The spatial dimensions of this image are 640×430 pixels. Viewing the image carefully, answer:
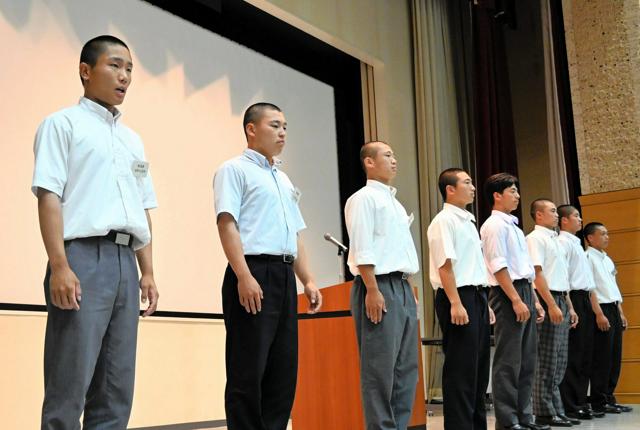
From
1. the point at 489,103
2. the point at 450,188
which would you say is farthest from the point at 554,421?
the point at 489,103

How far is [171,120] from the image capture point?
17.6 ft

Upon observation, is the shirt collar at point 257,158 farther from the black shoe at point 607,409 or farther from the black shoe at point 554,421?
the black shoe at point 607,409

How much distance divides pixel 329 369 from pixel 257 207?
1.53 meters

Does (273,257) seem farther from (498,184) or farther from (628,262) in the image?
(628,262)

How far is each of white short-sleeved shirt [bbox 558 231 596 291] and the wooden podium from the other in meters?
1.84

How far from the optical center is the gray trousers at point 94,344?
1856 millimetres

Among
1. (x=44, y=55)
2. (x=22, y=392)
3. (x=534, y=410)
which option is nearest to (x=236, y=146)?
(x=44, y=55)

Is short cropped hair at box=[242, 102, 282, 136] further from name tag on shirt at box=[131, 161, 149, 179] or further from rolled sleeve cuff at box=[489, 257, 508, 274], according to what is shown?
rolled sleeve cuff at box=[489, 257, 508, 274]

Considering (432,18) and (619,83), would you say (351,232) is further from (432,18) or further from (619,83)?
(432,18)

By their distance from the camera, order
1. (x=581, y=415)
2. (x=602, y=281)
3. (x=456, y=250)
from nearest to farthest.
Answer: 1. (x=456, y=250)
2. (x=581, y=415)
3. (x=602, y=281)

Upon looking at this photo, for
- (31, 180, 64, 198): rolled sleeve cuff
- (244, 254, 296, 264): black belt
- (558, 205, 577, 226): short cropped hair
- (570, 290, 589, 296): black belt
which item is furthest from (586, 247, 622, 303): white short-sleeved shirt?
(31, 180, 64, 198): rolled sleeve cuff

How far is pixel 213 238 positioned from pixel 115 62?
3491 millimetres

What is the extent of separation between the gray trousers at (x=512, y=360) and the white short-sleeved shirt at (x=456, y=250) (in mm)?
477

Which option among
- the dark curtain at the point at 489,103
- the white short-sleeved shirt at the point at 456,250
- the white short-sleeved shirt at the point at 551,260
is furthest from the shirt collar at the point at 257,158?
the dark curtain at the point at 489,103
